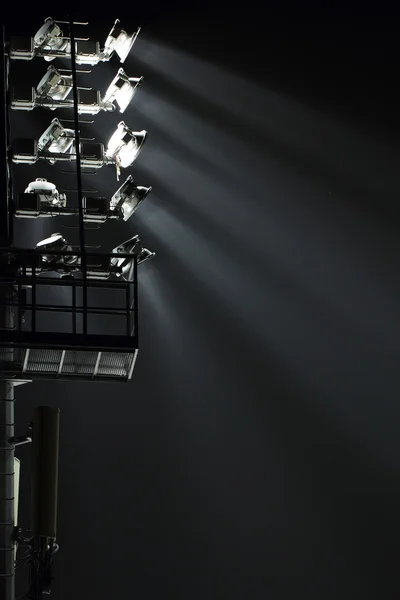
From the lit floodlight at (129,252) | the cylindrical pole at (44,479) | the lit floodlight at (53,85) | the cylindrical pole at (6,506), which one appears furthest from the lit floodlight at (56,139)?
the cylindrical pole at (44,479)

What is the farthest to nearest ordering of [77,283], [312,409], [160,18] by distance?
1. [160,18]
2. [312,409]
3. [77,283]

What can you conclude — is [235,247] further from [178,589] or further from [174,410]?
[178,589]

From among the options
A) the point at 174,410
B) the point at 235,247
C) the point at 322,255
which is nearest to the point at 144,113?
the point at 235,247

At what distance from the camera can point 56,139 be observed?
10773mm

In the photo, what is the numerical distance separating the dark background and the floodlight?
228 centimetres

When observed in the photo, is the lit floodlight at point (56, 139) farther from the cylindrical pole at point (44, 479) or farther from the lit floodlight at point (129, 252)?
the cylindrical pole at point (44, 479)

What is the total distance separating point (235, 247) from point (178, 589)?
4.21 meters

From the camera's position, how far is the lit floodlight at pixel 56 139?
1065cm

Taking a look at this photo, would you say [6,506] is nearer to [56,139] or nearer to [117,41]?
[56,139]

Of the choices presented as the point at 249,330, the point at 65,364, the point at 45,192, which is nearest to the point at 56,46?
the point at 45,192

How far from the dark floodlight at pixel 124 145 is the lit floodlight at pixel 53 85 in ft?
2.27

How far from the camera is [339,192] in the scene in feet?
43.8

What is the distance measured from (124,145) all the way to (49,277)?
5.31ft

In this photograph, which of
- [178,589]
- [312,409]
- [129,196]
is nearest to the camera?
[129,196]
